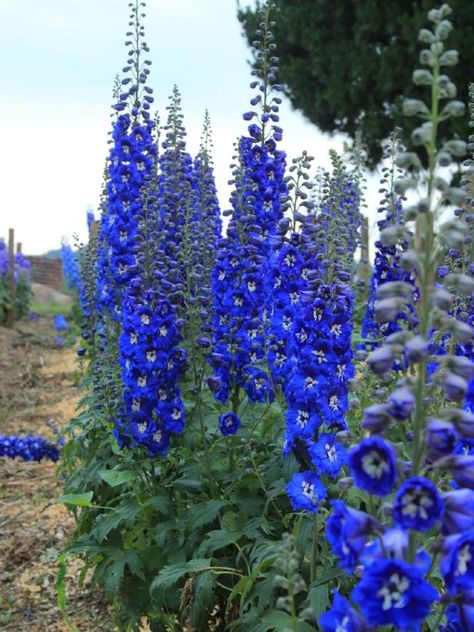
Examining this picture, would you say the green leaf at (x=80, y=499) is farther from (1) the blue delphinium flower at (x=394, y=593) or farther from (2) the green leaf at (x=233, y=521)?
(1) the blue delphinium flower at (x=394, y=593)

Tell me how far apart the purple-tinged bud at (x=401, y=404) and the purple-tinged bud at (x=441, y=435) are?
60 millimetres

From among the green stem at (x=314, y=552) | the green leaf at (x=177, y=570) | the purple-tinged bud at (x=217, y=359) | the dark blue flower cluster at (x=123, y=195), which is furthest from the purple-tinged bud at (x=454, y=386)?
the dark blue flower cluster at (x=123, y=195)

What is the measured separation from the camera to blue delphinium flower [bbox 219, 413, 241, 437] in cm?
385

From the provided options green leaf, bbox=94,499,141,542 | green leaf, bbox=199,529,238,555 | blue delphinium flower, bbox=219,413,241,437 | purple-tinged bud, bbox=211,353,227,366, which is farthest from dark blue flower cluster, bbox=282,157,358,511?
green leaf, bbox=94,499,141,542

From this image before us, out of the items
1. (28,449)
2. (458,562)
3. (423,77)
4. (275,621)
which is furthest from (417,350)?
(28,449)

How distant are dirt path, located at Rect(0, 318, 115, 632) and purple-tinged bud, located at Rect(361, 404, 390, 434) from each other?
11.5 ft

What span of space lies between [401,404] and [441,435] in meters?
0.12

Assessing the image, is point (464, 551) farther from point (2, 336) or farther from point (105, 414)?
point (2, 336)

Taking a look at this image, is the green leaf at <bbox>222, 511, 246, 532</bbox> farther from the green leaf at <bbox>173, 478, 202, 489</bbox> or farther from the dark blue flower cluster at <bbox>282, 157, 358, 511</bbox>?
the dark blue flower cluster at <bbox>282, 157, 358, 511</bbox>

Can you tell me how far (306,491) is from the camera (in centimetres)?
299

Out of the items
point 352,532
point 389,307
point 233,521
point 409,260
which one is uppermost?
point 409,260

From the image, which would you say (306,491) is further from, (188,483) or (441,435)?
(441,435)

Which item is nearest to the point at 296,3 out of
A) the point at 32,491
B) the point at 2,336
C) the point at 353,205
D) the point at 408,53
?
the point at 408,53

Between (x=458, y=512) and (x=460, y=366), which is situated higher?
(x=460, y=366)
